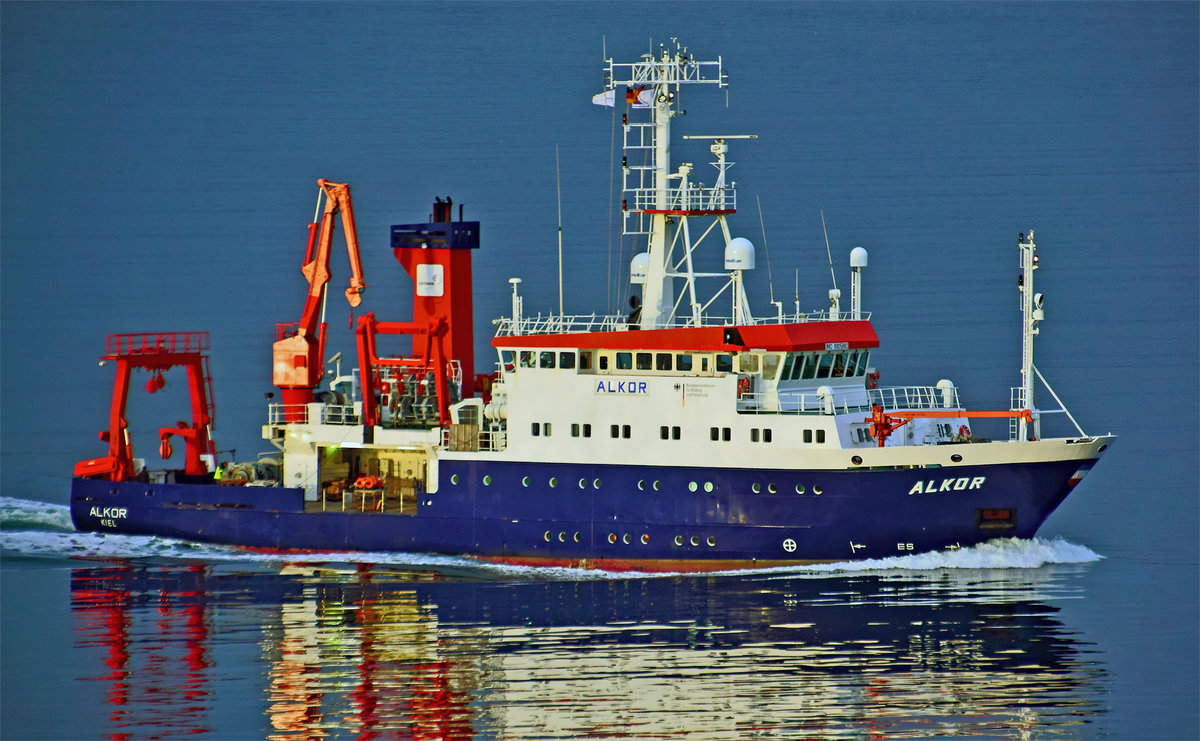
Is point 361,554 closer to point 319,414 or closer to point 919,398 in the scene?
point 319,414

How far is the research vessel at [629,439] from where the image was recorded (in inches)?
1444

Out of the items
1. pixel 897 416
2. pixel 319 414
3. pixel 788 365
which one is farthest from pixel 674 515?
pixel 319 414

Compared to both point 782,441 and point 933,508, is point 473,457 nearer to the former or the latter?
point 782,441

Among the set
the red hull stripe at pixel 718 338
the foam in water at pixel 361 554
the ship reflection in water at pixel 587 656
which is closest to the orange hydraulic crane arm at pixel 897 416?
the red hull stripe at pixel 718 338

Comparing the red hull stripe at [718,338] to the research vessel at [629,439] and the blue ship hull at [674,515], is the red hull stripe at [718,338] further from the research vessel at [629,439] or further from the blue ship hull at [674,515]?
the blue ship hull at [674,515]

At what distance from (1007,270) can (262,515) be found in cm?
4253

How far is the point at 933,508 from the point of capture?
3653 cm

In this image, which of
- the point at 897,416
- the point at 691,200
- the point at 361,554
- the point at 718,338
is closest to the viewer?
the point at 897,416

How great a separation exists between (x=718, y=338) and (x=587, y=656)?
853 centimetres

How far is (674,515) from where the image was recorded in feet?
124

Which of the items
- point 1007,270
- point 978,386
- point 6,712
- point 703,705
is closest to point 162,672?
point 6,712

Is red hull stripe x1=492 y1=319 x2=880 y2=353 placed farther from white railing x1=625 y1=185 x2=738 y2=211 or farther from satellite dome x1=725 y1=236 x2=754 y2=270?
white railing x1=625 y1=185 x2=738 y2=211

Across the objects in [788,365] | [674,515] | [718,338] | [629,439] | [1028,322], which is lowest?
[674,515]

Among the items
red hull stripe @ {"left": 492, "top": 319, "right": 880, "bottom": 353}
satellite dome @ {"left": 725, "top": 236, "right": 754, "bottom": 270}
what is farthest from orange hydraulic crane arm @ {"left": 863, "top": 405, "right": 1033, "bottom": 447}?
satellite dome @ {"left": 725, "top": 236, "right": 754, "bottom": 270}
